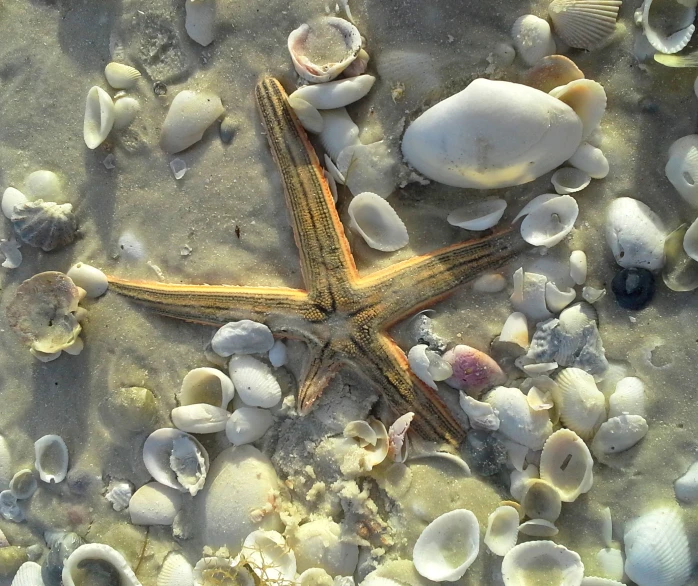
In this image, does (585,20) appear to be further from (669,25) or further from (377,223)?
(377,223)

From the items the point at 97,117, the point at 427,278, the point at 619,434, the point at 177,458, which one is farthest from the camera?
the point at 97,117

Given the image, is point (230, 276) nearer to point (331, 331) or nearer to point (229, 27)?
point (331, 331)

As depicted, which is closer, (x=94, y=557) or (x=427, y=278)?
(x=427, y=278)

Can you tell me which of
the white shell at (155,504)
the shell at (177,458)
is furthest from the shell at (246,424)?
the white shell at (155,504)

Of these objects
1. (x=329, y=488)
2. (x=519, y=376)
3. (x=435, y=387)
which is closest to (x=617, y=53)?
(x=519, y=376)

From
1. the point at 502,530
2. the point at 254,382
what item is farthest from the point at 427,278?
the point at 502,530

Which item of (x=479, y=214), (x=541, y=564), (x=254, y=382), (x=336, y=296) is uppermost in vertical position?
(x=479, y=214)

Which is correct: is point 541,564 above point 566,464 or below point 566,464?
below
